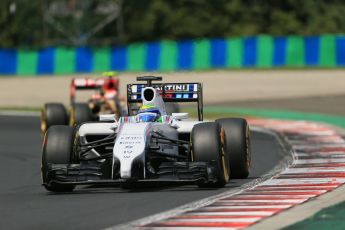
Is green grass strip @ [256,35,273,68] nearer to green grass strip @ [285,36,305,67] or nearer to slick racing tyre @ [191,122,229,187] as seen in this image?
green grass strip @ [285,36,305,67]

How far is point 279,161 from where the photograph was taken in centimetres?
1723

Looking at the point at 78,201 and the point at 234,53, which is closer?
the point at 78,201

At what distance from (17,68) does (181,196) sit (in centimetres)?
4762

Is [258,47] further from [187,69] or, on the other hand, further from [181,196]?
[181,196]

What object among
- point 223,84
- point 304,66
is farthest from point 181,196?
point 304,66

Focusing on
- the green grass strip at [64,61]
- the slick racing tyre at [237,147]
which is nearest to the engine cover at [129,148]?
the slick racing tyre at [237,147]

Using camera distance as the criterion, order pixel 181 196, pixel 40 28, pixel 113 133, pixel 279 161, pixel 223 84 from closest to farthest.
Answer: pixel 181 196, pixel 113 133, pixel 279 161, pixel 223 84, pixel 40 28

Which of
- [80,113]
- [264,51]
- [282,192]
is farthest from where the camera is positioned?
[264,51]

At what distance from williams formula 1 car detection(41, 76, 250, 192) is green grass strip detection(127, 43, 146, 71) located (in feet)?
146

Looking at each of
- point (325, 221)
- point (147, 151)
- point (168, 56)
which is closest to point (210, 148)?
point (147, 151)

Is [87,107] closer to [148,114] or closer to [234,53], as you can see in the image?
[148,114]

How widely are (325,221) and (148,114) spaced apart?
4.49m

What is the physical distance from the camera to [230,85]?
1863 inches

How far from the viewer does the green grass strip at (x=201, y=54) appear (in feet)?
192
